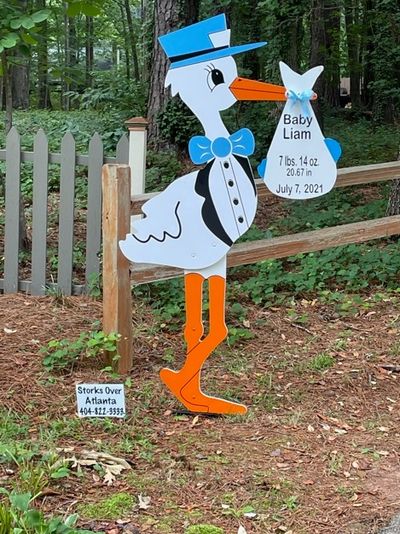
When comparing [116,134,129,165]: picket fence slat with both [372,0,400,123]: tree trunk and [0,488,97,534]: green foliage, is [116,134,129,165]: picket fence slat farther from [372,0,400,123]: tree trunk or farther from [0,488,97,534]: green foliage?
[372,0,400,123]: tree trunk

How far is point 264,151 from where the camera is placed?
1013 cm

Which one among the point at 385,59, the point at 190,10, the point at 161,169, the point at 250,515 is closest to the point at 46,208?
the point at 161,169

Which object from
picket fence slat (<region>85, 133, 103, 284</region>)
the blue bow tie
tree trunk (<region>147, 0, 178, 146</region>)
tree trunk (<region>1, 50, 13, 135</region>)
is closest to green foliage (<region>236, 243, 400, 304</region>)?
picket fence slat (<region>85, 133, 103, 284</region>)

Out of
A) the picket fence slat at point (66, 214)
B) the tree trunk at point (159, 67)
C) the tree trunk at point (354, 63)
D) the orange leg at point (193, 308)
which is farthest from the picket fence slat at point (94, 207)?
the tree trunk at point (354, 63)

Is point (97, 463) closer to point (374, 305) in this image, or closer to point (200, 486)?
point (200, 486)

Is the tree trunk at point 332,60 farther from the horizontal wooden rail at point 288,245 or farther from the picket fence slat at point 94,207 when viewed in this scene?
the picket fence slat at point 94,207

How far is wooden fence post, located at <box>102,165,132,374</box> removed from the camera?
4.06 meters

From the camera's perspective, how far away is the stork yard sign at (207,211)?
3643 mm

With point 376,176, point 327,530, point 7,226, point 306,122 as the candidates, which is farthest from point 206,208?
point 7,226

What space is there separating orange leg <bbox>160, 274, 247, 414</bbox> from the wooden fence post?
18.2 inches

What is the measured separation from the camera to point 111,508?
9.07 feet

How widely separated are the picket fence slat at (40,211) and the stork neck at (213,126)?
2.14 metres

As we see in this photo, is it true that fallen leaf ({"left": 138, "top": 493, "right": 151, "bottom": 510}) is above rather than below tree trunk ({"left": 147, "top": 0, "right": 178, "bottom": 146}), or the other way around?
below

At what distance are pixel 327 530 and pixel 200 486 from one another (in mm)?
589
